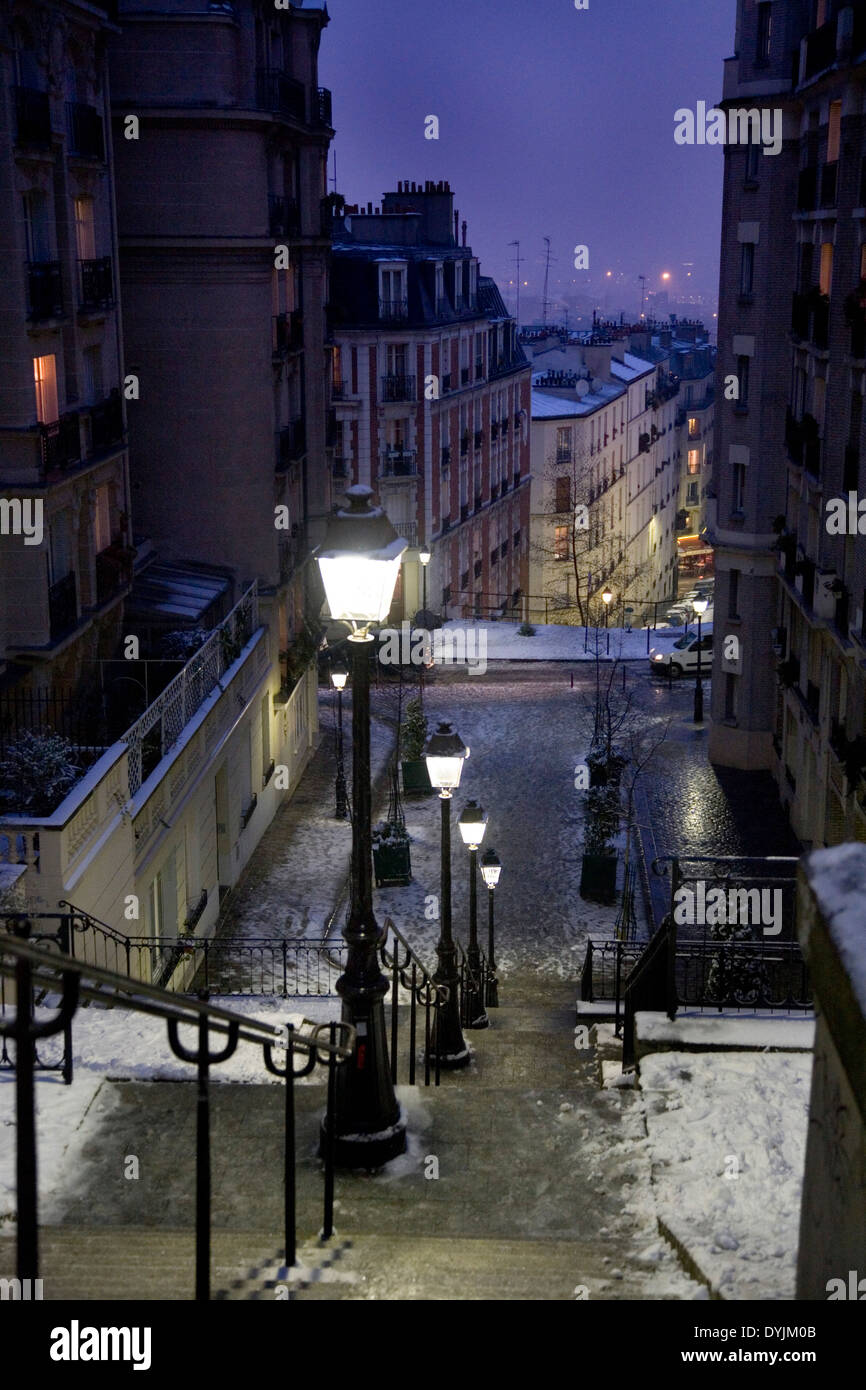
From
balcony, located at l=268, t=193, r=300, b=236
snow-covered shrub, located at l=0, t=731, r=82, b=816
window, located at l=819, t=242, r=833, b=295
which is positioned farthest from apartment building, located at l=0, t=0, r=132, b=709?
window, located at l=819, t=242, r=833, b=295

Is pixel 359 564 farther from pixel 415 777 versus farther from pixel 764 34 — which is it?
pixel 764 34

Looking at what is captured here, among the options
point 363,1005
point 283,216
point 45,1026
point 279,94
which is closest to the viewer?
point 45,1026

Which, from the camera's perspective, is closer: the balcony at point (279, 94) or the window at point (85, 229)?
the window at point (85, 229)

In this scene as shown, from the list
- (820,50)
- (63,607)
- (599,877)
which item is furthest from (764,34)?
(63,607)

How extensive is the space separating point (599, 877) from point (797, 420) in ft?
33.5

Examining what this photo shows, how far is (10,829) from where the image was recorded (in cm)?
1614

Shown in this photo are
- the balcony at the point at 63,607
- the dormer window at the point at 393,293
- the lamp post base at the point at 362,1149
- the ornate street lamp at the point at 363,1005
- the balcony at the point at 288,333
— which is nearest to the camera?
the ornate street lamp at the point at 363,1005

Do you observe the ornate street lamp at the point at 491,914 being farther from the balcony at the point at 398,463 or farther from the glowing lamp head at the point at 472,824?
the balcony at the point at 398,463

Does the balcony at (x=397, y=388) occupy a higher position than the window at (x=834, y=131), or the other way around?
the window at (x=834, y=131)

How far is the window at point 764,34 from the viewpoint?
30.3 meters

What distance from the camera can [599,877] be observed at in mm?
26844

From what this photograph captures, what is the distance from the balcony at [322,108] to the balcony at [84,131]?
359 inches

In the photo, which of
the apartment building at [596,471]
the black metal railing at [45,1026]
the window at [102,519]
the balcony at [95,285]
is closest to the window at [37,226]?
the balcony at [95,285]
